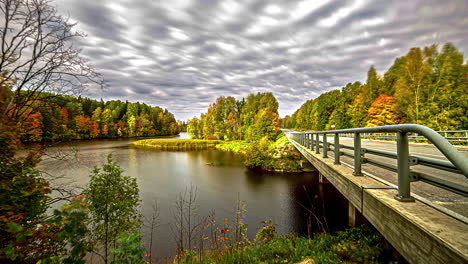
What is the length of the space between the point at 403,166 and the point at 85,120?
85.6 metres

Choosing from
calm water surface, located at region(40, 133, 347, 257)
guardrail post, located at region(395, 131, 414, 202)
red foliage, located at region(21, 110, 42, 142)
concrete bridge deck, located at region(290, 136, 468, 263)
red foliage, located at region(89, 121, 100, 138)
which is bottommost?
calm water surface, located at region(40, 133, 347, 257)

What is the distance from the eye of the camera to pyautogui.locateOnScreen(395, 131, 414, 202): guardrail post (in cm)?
246

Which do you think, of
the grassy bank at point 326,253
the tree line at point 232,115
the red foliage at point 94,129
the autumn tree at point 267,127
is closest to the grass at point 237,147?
the autumn tree at point 267,127

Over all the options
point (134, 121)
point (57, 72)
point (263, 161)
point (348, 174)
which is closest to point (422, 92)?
point (263, 161)

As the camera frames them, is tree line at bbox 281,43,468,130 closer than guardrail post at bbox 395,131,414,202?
No

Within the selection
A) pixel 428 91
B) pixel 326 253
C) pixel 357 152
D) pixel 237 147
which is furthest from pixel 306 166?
pixel 237 147

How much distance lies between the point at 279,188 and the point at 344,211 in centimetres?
608

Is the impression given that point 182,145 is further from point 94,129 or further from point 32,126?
point 94,129

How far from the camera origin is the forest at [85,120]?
16.0 feet

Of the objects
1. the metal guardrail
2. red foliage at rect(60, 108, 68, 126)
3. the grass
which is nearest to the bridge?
A: the metal guardrail

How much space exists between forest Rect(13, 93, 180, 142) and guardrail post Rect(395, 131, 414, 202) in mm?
6519

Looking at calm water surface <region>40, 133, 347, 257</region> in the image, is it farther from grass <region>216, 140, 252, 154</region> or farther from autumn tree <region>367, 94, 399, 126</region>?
autumn tree <region>367, 94, 399, 126</region>

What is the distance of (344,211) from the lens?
1197cm

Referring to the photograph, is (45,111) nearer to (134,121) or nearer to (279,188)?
(279,188)
